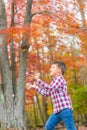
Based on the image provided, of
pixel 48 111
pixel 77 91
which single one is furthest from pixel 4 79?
pixel 48 111

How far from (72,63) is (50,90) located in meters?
11.5

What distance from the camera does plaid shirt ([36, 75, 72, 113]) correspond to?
5.41 meters

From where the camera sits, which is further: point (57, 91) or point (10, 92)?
point (10, 92)

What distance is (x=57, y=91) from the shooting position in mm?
5496

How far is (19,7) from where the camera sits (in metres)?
14.9

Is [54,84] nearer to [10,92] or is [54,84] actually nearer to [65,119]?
[65,119]

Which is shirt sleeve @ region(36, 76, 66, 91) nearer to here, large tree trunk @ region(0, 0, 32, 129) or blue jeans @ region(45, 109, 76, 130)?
blue jeans @ region(45, 109, 76, 130)

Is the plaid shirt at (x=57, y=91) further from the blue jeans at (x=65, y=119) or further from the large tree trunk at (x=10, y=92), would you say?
the large tree trunk at (x=10, y=92)

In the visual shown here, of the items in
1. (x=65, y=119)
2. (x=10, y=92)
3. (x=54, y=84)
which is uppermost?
(x=54, y=84)

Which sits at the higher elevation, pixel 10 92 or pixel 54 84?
pixel 54 84

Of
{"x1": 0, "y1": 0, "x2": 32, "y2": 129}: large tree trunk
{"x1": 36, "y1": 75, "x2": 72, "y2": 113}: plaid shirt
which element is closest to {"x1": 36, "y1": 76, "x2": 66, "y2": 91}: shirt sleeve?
{"x1": 36, "y1": 75, "x2": 72, "y2": 113}: plaid shirt

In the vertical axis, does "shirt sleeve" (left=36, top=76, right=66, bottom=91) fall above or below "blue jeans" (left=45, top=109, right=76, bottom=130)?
above

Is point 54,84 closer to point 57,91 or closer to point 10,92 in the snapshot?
point 57,91

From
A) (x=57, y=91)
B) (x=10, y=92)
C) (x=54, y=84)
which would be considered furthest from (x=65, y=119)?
(x=10, y=92)
